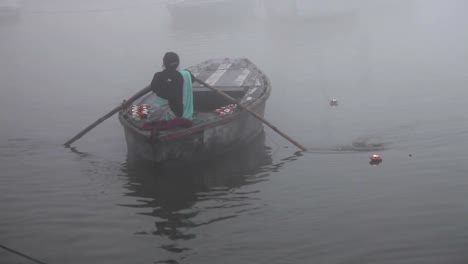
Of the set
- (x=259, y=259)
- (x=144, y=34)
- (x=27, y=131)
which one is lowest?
(x=259, y=259)

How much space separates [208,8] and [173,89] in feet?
145

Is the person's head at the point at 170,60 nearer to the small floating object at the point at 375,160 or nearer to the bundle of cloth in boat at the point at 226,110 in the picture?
the bundle of cloth in boat at the point at 226,110

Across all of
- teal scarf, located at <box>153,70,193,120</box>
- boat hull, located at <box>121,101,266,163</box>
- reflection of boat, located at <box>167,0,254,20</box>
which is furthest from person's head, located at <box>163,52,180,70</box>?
reflection of boat, located at <box>167,0,254,20</box>

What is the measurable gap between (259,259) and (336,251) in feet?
3.83

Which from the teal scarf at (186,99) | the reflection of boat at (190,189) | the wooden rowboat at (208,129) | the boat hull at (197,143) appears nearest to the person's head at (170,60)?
the teal scarf at (186,99)

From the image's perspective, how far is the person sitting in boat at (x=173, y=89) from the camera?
11.3 meters

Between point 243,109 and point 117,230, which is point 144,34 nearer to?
point 243,109

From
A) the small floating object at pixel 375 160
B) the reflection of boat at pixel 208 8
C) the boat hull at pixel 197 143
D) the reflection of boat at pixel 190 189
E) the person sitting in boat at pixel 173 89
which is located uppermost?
the reflection of boat at pixel 208 8

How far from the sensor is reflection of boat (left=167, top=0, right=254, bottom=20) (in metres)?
51.1

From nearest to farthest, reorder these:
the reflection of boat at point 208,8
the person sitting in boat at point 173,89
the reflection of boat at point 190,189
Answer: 1. the reflection of boat at point 190,189
2. the person sitting in boat at point 173,89
3. the reflection of boat at point 208,8

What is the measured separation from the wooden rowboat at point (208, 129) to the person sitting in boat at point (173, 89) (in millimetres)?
488

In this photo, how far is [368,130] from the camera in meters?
15.0

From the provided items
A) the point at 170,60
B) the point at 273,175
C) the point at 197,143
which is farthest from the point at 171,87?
the point at 273,175

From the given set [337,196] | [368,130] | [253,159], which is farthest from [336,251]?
[368,130]
